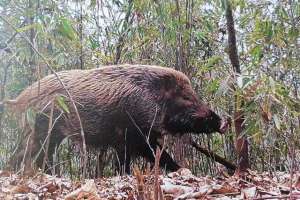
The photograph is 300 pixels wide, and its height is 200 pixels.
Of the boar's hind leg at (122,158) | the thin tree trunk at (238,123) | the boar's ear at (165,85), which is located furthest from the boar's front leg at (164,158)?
the thin tree trunk at (238,123)

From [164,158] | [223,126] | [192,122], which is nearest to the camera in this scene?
[164,158]

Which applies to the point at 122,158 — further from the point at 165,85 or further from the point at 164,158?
the point at 165,85

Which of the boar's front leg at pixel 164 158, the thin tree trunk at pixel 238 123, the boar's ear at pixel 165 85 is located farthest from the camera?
the boar's ear at pixel 165 85

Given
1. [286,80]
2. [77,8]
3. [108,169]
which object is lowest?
[108,169]

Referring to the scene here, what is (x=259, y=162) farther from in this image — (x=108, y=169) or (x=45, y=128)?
(x=45, y=128)

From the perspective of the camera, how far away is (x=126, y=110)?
5.39 metres

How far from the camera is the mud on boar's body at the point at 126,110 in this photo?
209 inches

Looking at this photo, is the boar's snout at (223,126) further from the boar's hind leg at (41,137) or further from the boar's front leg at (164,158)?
the boar's hind leg at (41,137)

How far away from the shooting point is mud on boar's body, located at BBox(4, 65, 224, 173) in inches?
209

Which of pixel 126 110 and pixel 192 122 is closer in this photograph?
pixel 126 110

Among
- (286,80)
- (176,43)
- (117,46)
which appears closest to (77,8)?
(117,46)

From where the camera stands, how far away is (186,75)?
6.03 m

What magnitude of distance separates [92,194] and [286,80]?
4121mm

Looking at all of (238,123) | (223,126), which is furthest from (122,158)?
(238,123)
